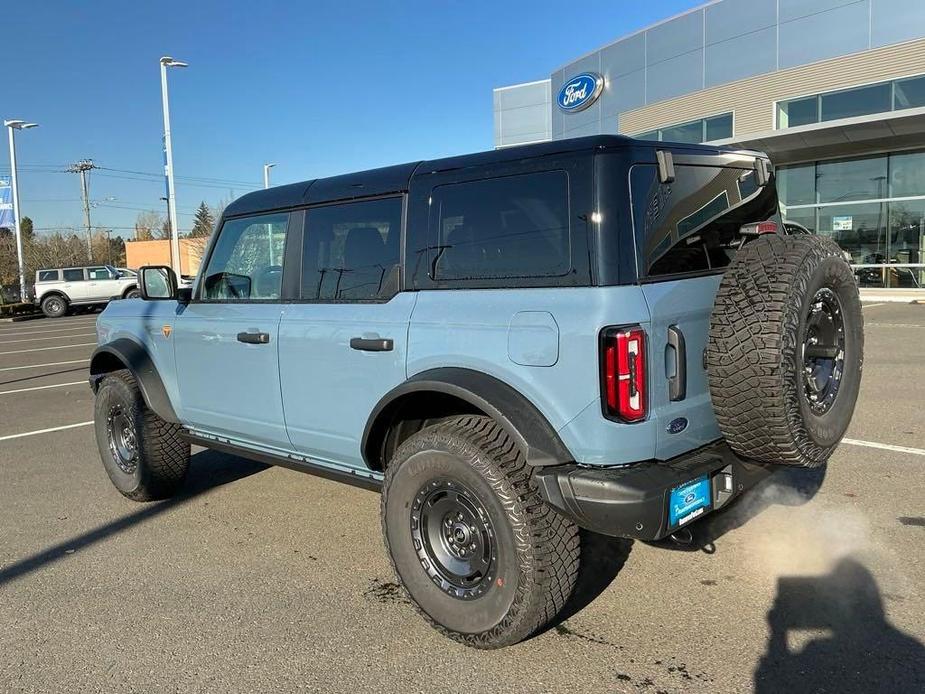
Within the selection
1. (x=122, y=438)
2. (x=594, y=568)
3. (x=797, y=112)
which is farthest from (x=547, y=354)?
(x=797, y=112)

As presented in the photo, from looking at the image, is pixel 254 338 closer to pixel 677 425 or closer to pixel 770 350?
pixel 677 425

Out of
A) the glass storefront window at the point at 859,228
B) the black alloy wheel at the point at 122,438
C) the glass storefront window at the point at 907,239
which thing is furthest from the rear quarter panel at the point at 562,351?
the glass storefront window at the point at 907,239

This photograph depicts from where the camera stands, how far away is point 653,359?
2697 mm

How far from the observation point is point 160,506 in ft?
16.3

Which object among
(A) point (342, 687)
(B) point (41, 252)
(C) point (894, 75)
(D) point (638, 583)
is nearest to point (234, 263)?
(A) point (342, 687)

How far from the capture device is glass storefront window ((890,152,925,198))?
65.0 feet

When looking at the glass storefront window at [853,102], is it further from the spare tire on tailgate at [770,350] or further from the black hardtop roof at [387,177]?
the spare tire on tailgate at [770,350]

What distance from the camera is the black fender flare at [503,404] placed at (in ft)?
8.96

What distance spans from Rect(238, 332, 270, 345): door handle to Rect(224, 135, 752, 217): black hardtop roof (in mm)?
734

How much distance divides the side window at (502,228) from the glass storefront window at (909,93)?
66.9ft

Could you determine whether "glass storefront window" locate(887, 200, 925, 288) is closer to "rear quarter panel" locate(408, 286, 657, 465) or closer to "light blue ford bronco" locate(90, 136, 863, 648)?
"light blue ford bronco" locate(90, 136, 863, 648)

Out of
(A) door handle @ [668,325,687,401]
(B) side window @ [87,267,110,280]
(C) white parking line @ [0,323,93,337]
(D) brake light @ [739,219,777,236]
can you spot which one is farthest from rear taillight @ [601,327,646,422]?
(B) side window @ [87,267,110,280]

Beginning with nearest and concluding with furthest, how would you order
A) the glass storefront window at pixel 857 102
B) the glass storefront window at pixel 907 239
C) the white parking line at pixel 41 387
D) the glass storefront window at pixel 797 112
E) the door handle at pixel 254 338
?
the door handle at pixel 254 338
the white parking line at pixel 41 387
the glass storefront window at pixel 857 102
the glass storefront window at pixel 907 239
the glass storefront window at pixel 797 112

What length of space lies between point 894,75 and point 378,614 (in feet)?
70.6
